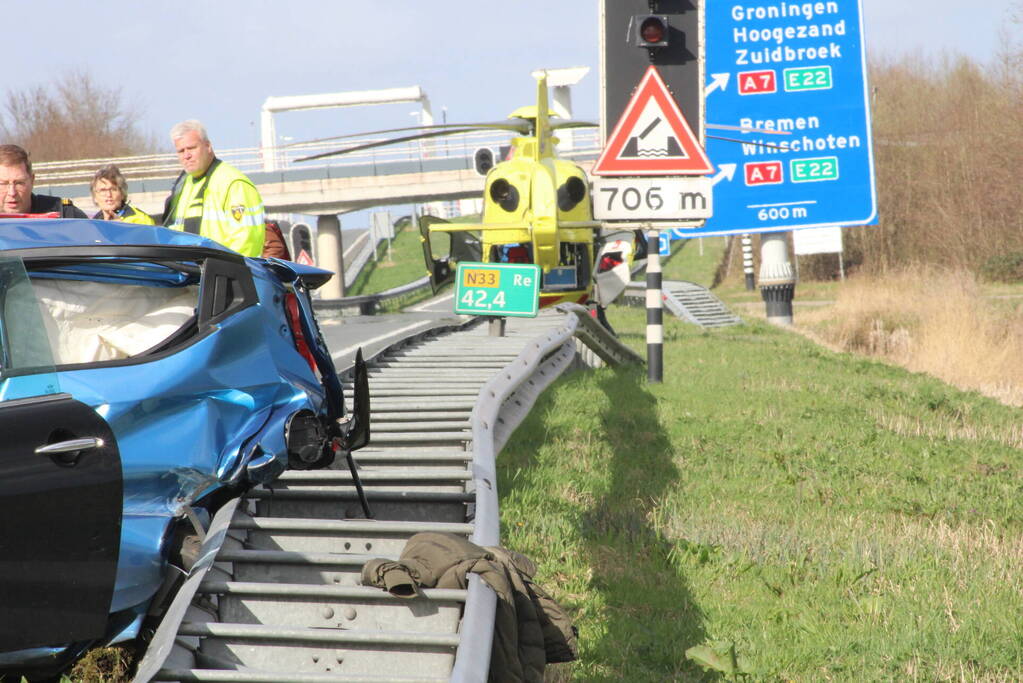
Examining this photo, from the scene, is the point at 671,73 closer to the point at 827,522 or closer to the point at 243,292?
the point at 827,522

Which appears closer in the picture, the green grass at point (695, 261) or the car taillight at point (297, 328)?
the car taillight at point (297, 328)

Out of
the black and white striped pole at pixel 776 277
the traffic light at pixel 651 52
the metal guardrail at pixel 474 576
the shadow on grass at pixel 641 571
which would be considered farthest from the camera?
the black and white striped pole at pixel 776 277

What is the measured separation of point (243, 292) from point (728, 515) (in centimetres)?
363

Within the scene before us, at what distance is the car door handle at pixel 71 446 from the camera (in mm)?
3289

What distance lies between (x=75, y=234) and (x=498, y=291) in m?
7.83

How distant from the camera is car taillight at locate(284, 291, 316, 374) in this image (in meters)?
4.85

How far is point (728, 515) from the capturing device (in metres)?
6.93

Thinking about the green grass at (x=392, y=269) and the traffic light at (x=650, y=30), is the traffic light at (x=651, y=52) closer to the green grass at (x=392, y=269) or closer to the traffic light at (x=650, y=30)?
the traffic light at (x=650, y=30)

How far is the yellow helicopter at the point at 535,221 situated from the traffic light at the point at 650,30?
5.34 m

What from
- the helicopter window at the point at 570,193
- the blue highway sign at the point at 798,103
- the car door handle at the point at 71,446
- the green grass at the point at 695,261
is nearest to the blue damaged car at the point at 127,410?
the car door handle at the point at 71,446

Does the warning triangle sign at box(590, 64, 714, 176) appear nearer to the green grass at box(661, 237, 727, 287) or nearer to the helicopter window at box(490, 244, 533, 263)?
the helicopter window at box(490, 244, 533, 263)

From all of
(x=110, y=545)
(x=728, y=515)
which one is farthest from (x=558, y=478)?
(x=110, y=545)

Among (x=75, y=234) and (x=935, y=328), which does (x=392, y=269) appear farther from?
(x=75, y=234)

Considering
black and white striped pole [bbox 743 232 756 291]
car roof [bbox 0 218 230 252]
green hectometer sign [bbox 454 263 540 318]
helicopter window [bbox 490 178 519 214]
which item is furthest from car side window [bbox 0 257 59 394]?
black and white striped pole [bbox 743 232 756 291]
